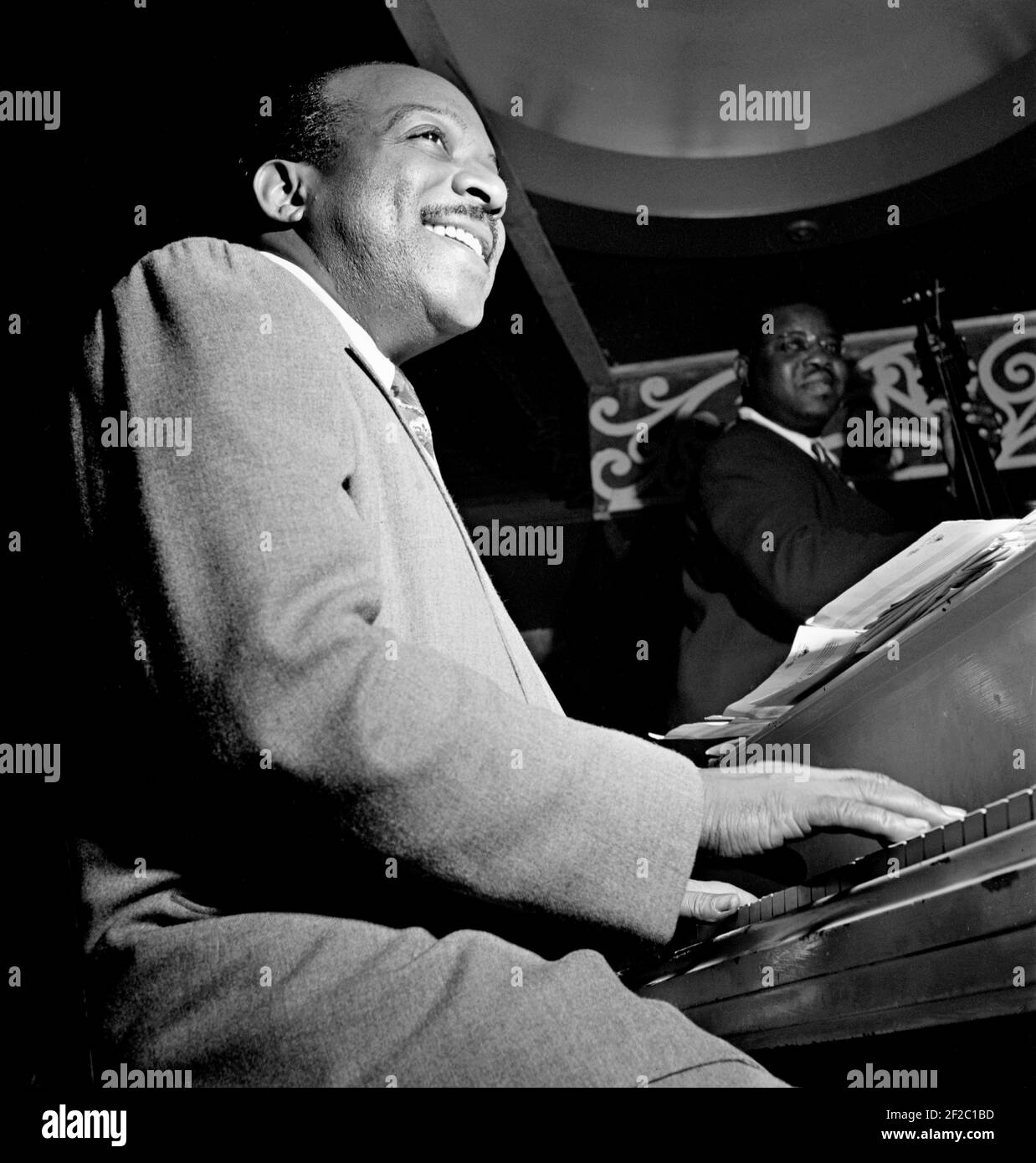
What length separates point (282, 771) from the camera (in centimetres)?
70

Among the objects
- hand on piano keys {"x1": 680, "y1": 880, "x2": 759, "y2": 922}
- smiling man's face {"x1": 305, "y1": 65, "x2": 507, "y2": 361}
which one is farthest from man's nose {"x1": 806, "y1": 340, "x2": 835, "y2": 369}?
hand on piano keys {"x1": 680, "y1": 880, "x2": 759, "y2": 922}

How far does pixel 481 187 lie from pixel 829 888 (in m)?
0.80

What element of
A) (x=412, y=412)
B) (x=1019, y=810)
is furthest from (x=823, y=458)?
(x=1019, y=810)

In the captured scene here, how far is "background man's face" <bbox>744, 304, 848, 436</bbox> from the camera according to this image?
3.32m

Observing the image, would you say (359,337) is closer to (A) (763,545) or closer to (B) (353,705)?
(B) (353,705)

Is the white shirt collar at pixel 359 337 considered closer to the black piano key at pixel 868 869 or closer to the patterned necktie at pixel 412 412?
the patterned necktie at pixel 412 412

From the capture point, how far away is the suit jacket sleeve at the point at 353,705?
705 millimetres

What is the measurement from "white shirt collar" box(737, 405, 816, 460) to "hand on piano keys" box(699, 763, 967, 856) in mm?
2266

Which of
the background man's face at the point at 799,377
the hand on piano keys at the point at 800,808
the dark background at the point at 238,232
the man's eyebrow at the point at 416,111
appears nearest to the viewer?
the hand on piano keys at the point at 800,808

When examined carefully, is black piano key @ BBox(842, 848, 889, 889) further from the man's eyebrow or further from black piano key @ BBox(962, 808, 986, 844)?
the man's eyebrow

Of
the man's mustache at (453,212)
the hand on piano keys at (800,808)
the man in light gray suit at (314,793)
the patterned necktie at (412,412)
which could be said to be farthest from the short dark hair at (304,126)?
the hand on piano keys at (800,808)

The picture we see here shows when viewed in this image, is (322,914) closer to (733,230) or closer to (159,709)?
(159,709)

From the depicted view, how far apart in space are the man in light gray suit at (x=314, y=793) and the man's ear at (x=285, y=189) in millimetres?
402

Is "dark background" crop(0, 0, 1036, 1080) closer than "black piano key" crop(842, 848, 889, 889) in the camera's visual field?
No
